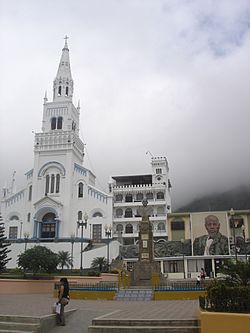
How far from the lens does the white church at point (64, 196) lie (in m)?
54.2

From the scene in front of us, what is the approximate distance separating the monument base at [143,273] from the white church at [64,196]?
2667cm

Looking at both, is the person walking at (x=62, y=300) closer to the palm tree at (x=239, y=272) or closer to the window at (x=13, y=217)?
the palm tree at (x=239, y=272)

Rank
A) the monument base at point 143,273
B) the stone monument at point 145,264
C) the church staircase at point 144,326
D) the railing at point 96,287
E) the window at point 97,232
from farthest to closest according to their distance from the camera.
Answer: the window at point 97,232 → the stone monument at point 145,264 → the monument base at point 143,273 → the railing at point 96,287 → the church staircase at point 144,326

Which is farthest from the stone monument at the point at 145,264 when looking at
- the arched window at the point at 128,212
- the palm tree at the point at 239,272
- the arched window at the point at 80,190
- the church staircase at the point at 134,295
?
the arched window at the point at 128,212

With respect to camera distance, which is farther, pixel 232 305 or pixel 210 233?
pixel 210 233

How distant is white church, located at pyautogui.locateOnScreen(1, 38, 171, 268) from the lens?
54188 mm

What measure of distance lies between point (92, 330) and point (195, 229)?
4596 centimetres

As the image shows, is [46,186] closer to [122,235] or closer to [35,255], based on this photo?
[122,235]

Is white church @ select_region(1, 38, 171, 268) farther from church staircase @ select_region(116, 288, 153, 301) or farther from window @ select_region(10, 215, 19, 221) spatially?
church staircase @ select_region(116, 288, 153, 301)

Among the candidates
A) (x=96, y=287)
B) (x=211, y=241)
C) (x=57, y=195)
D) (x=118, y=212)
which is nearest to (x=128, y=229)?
(x=118, y=212)

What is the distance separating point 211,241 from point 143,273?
101 feet

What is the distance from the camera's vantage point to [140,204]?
59875 mm

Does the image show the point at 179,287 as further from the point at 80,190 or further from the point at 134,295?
the point at 80,190

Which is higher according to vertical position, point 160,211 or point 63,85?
point 63,85
